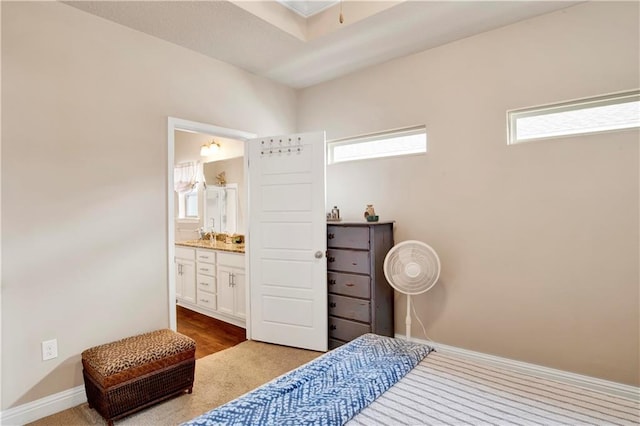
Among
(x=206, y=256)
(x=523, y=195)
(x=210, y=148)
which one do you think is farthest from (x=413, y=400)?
(x=210, y=148)

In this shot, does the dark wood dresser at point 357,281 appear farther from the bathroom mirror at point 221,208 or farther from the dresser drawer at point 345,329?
the bathroom mirror at point 221,208

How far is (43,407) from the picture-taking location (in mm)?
2195

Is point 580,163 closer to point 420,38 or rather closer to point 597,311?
point 597,311

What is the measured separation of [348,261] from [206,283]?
211 cm

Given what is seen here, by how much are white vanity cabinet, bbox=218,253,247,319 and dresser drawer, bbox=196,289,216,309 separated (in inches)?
5.3

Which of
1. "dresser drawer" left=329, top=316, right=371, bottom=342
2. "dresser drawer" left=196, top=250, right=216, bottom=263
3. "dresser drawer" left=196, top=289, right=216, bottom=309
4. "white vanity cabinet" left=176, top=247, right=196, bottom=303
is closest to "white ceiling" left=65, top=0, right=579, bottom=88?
"dresser drawer" left=196, top=250, right=216, bottom=263

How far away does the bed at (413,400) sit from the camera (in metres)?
Answer: 1.25

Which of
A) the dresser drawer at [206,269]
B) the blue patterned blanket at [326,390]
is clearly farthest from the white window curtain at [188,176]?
the blue patterned blanket at [326,390]

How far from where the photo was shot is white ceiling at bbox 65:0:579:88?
7.95 feet

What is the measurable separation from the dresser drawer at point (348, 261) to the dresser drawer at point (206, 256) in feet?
5.44

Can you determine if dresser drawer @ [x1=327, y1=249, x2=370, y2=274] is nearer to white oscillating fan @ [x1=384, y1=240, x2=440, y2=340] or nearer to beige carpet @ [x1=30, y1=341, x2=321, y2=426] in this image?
white oscillating fan @ [x1=384, y1=240, x2=440, y2=340]

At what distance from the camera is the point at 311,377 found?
157 cm

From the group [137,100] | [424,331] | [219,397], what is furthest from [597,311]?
[137,100]

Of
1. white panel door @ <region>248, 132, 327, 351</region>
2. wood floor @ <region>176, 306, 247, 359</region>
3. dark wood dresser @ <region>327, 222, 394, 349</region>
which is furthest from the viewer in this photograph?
wood floor @ <region>176, 306, 247, 359</region>
